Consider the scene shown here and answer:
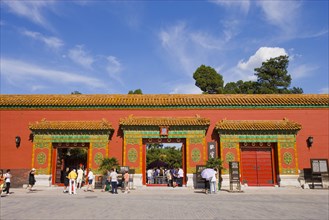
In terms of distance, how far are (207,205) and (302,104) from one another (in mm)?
12753

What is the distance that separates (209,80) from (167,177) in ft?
88.7

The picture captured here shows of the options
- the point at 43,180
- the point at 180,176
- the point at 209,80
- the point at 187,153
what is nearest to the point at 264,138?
the point at 187,153

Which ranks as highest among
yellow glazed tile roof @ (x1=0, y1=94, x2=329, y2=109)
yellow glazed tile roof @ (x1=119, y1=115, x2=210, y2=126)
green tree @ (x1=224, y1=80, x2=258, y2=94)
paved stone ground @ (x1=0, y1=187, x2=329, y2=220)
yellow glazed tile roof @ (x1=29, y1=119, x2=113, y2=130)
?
Answer: green tree @ (x1=224, y1=80, x2=258, y2=94)

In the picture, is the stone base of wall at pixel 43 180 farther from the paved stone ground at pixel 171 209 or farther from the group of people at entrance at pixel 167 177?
the group of people at entrance at pixel 167 177

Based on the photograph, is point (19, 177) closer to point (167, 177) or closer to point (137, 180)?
point (137, 180)

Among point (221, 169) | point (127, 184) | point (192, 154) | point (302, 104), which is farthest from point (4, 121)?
point (302, 104)

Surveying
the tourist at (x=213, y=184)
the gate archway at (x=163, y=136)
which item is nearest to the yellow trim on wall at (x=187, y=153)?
the gate archway at (x=163, y=136)

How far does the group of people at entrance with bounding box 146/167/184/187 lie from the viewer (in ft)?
66.8

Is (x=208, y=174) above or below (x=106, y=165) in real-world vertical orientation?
below

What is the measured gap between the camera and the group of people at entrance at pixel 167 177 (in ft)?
66.8

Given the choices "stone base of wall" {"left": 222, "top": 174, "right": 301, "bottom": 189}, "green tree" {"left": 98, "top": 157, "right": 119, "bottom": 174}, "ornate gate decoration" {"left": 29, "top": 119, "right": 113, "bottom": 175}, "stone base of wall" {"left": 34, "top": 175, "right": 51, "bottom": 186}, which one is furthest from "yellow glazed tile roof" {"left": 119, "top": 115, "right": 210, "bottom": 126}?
"stone base of wall" {"left": 34, "top": 175, "right": 51, "bottom": 186}

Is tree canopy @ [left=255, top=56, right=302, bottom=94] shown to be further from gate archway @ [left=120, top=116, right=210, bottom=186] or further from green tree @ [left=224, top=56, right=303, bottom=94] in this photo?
gate archway @ [left=120, top=116, right=210, bottom=186]

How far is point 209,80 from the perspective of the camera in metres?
46.9

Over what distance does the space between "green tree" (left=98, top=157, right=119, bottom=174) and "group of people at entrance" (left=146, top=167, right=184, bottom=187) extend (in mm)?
3898
